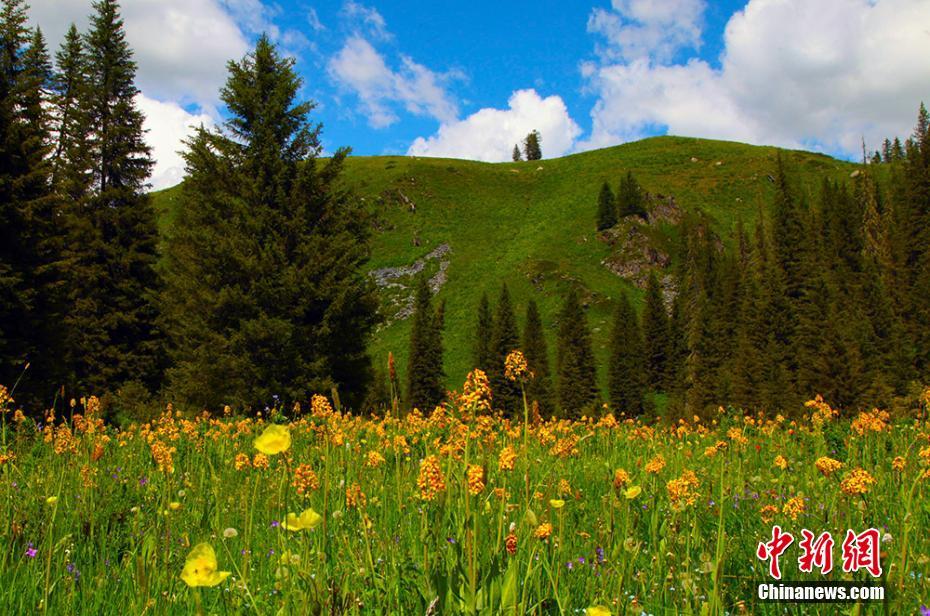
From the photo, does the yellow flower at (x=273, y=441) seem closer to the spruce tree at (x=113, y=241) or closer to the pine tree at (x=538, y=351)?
the spruce tree at (x=113, y=241)

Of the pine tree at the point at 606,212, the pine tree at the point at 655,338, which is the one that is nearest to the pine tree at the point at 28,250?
the pine tree at the point at 655,338

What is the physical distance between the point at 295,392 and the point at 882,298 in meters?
51.3

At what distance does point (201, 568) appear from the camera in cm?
119

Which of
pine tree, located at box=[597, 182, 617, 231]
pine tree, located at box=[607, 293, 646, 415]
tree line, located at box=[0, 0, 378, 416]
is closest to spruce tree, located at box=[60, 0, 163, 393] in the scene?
tree line, located at box=[0, 0, 378, 416]

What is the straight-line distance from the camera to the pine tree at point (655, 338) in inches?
2566

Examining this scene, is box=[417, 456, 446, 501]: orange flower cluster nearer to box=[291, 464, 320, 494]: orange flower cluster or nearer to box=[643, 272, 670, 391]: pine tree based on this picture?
box=[291, 464, 320, 494]: orange flower cluster

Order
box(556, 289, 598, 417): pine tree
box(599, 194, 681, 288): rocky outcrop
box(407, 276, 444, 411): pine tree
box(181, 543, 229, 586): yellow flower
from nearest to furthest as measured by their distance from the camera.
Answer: box(181, 543, 229, 586): yellow flower < box(407, 276, 444, 411): pine tree < box(556, 289, 598, 417): pine tree < box(599, 194, 681, 288): rocky outcrop

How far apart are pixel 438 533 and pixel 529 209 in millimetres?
90983

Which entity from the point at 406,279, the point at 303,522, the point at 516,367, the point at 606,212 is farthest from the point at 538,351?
the point at 303,522

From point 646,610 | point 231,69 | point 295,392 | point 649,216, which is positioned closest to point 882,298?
point 649,216

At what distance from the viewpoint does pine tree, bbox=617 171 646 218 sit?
79438mm

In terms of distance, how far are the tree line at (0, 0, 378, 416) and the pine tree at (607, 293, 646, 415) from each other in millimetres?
43452

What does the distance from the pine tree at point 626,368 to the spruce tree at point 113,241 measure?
1894 inches

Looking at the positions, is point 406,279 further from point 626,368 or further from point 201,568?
point 201,568
